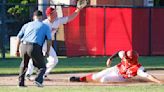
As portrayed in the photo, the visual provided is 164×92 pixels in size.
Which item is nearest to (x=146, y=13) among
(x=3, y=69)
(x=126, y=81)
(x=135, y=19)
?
(x=135, y=19)

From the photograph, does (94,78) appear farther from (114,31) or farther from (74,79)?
(114,31)

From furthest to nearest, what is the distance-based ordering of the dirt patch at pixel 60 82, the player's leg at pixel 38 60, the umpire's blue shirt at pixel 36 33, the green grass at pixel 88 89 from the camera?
the dirt patch at pixel 60 82 < the umpire's blue shirt at pixel 36 33 < the player's leg at pixel 38 60 < the green grass at pixel 88 89

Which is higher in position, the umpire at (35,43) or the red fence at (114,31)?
the umpire at (35,43)

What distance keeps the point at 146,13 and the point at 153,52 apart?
6.25ft

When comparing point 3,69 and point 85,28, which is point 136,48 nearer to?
point 85,28

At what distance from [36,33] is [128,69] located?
274 centimetres

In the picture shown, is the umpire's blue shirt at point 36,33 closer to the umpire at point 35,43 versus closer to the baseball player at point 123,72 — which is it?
the umpire at point 35,43

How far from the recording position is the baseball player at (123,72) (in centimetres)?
1493

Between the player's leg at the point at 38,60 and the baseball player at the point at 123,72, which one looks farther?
the baseball player at the point at 123,72

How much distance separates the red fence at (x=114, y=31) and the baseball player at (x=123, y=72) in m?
12.0

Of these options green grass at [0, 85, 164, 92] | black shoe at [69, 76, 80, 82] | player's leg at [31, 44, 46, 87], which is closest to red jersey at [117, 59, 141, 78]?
green grass at [0, 85, 164, 92]

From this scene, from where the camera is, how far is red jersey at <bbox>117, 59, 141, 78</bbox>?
1501 cm

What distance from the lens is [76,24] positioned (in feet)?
92.1

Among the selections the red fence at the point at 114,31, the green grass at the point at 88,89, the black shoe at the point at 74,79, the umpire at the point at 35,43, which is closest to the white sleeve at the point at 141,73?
the green grass at the point at 88,89
